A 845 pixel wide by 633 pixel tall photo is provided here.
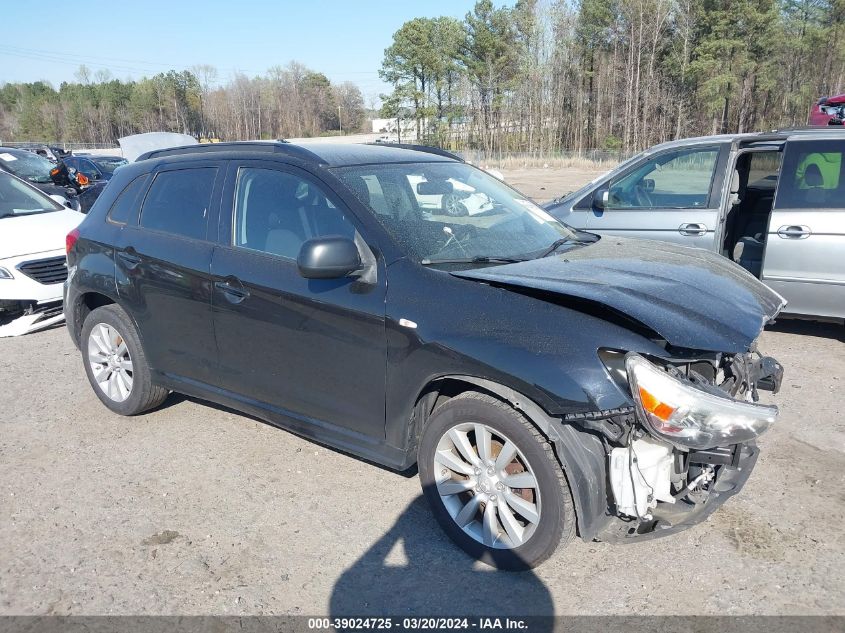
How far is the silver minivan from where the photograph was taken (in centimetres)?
558

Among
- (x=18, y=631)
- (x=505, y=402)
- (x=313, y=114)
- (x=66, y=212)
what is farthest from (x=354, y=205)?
(x=313, y=114)


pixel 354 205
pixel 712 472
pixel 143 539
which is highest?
pixel 354 205

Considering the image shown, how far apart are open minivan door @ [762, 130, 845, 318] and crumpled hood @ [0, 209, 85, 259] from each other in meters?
7.14

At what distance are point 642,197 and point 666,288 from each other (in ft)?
12.4

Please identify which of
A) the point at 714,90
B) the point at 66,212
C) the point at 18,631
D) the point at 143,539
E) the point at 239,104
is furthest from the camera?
the point at 239,104

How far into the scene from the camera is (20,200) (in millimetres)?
8000

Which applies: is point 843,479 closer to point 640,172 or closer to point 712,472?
point 712,472

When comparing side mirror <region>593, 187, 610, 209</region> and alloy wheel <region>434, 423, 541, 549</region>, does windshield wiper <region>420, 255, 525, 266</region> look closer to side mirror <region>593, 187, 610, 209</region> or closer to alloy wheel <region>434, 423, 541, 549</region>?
alloy wheel <region>434, 423, 541, 549</region>

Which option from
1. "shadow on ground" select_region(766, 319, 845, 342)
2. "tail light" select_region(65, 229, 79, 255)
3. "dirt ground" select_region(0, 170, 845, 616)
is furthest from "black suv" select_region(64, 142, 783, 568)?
"shadow on ground" select_region(766, 319, 845, 342)

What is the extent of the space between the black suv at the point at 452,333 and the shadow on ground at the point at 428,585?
11 cm

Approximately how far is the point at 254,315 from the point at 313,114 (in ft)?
319

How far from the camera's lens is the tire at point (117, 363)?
4535 mm

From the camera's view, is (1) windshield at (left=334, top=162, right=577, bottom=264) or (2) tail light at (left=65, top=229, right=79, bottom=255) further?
(2) tail light at (left=65, top=229, right=79, bottom=255)

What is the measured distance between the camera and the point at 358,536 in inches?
130
